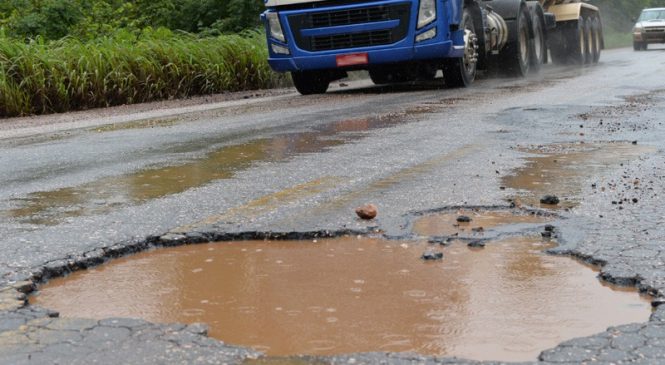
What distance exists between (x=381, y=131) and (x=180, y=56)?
750 centimetres

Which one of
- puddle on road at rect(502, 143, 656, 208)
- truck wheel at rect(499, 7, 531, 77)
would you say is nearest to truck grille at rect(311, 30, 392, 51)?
truck wheel at rect(499, 7, 531, 77)

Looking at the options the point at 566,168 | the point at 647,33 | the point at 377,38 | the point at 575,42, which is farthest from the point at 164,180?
the point at 647,33

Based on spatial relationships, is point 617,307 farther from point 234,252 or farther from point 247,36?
point 247,36

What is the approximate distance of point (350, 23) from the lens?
13.3 metres

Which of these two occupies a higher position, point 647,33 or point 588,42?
point 588,42

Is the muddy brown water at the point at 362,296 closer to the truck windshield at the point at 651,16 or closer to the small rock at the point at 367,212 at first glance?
the small rock at the point at 367,212

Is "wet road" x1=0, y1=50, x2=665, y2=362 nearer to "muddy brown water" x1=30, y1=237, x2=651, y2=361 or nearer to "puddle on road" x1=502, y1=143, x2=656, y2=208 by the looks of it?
"puddle on road" x1=502, y1=143, x2=656, y2=208

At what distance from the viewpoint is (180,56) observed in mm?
15086

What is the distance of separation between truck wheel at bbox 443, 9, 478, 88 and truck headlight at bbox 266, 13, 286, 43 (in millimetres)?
2391

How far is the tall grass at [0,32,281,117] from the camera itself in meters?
12.7

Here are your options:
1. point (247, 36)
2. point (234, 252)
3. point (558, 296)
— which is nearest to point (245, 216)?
point (234, 252)

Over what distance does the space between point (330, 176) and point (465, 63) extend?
899cm

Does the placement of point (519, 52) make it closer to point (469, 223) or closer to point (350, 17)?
point (350, 17)

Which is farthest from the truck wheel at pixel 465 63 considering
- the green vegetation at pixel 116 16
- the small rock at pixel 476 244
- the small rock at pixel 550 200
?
the small rock at pixel 476 244
